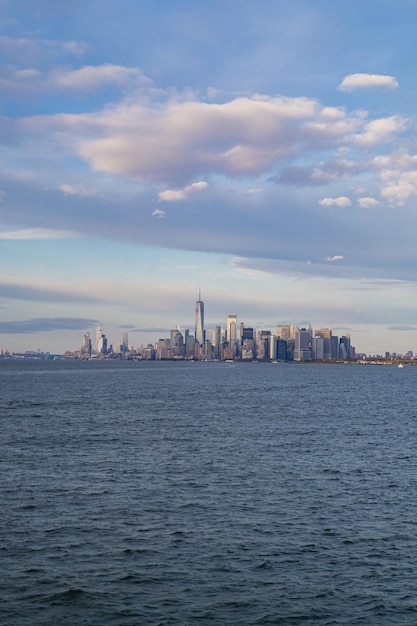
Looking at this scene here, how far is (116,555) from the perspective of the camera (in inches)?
1390

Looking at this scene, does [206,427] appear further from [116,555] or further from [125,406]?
[116,555]

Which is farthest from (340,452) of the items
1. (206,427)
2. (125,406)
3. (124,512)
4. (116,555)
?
(125,406)

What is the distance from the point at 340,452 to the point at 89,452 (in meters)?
26.6

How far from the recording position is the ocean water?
29391 millimetres

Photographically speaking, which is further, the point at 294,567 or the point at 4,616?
the point at 294,567

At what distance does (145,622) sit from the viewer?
27.5 m

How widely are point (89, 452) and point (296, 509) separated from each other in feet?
90.3

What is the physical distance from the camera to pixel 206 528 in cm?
4041

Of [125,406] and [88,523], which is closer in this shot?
[88,523]

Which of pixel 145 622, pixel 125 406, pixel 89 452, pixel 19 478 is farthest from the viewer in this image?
pixel 125 406

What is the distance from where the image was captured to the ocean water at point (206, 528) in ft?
96.4

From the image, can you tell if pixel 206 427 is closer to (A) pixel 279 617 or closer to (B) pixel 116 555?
(B) pixel 116 555

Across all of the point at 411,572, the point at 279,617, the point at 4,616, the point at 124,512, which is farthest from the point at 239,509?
the point at 4,616

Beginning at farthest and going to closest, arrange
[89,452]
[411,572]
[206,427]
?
[206,427]
[89,452]
[411,572]
